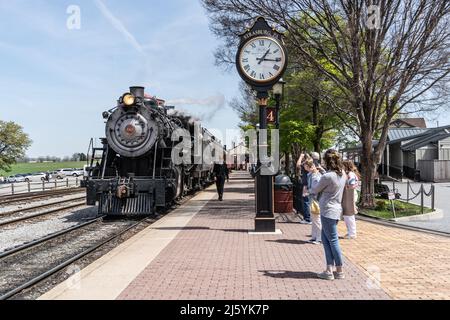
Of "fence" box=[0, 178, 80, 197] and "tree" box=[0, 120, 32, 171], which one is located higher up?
"tree" box=[0, 120, 32, 171]

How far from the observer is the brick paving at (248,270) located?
20.8 ft

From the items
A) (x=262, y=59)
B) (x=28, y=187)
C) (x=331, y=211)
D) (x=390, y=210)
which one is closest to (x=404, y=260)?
(x=331, y=211)

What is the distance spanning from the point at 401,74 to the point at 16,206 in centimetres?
1652

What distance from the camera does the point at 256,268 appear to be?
25.6 feet

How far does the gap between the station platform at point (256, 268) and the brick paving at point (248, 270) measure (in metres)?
0.01

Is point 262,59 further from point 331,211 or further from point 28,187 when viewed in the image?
point 28,187

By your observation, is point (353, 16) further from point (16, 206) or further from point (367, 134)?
point (16, 206)

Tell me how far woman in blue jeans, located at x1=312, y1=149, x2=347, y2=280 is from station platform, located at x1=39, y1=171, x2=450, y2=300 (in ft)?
0.78

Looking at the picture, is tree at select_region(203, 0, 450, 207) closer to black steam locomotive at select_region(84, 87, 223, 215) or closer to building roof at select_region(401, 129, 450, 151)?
black steam locomotive at select_region(84, 87, 223, 215)

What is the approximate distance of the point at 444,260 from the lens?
328 inches

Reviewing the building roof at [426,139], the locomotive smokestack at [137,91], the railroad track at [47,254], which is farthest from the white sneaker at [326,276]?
the building roof at [426,139]

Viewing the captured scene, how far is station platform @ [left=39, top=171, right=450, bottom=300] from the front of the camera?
6363 millimetres

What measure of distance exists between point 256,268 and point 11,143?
197 feet

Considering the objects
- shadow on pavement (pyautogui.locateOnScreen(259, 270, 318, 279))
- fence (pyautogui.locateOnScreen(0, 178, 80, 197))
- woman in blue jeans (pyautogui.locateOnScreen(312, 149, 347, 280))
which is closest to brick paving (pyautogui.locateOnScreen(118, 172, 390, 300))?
shadow on pavement (pyautogui.locateOnScreen(259, 270, 318, 279))
